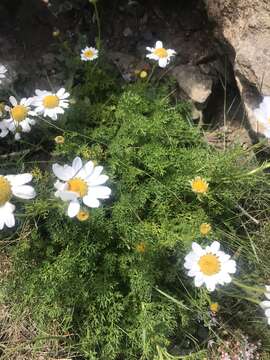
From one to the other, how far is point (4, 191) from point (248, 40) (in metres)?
1.55

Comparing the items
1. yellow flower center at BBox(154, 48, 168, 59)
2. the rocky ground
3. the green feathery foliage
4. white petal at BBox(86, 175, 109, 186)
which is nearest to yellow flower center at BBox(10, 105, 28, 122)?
the green feathery foliage

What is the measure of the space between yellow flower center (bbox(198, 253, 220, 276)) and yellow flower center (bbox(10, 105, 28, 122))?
1104 millimetres

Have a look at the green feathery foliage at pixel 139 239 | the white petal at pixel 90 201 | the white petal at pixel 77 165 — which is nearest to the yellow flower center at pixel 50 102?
the green feathery foliage at pixel 139 239

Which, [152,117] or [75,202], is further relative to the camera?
[152,117]

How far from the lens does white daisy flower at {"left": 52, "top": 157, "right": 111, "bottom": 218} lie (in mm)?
1658

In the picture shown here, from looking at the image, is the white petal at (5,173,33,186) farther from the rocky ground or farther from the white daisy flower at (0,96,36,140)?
the rocky ground

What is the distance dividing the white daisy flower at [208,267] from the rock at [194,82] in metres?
1.19

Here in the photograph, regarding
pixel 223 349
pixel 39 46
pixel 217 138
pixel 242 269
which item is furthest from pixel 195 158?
pixel 39 46

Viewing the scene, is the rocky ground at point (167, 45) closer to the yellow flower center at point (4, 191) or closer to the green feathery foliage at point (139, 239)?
the green feathery foliage at point (139, 239)

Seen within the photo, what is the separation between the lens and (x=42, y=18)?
9.52 feet

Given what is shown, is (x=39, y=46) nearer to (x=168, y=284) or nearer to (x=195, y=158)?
(x=195, y=158)

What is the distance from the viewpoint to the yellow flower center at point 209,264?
1.81m

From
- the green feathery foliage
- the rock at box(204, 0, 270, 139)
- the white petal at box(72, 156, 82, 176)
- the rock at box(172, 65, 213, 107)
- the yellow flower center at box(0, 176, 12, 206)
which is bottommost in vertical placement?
the green feathery foliage

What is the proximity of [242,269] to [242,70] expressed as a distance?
1.08m
